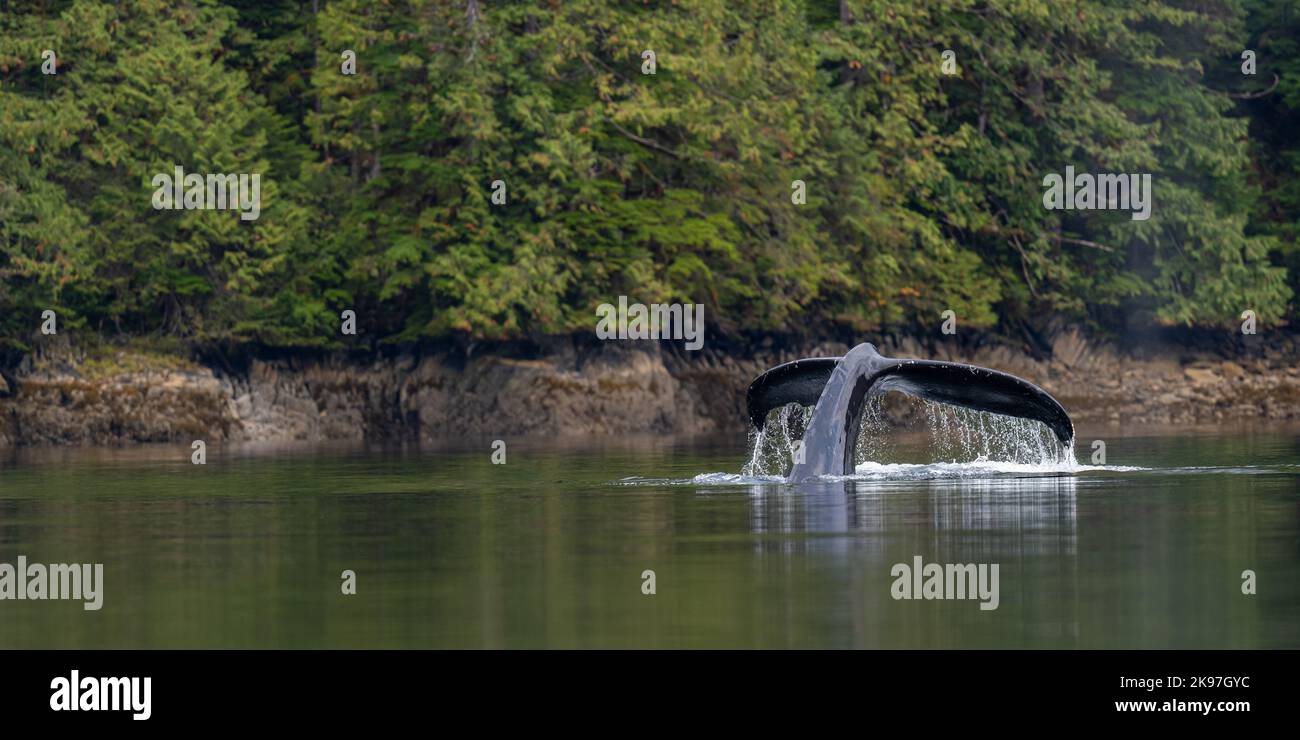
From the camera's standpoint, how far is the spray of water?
43906mm

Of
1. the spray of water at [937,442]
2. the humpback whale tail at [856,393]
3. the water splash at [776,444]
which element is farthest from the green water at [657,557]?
the spray of water at [937,442]

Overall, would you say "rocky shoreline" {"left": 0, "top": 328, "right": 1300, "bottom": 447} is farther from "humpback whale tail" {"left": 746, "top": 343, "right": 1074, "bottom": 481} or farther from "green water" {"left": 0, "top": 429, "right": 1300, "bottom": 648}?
"humpback whale tail" {"left": 746, "top": 343, "right": 1074, "bottom": 481}

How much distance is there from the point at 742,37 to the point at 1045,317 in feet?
43.3

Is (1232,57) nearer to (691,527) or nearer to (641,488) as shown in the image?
(641,488)

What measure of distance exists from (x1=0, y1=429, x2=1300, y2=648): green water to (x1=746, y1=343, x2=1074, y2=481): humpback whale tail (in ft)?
3.35

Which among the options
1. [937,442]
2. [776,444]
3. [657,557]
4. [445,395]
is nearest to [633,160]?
[445,395]

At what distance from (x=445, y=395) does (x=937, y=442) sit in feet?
58.7

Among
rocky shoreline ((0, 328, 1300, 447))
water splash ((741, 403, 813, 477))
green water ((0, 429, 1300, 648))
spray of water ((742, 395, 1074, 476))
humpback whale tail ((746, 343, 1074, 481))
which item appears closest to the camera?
green water ((0, 429, 1300, 648))

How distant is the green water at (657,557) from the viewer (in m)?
19.3

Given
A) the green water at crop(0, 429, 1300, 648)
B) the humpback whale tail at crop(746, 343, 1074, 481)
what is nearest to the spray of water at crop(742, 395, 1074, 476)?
the humpback whale tail at crop(746, 343, 1074, 481)

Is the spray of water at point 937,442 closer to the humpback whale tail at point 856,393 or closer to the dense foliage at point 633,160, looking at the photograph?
the humpback whale tail at point 856,393

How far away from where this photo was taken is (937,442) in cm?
5609

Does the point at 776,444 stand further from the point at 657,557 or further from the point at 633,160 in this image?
the point at 657,557

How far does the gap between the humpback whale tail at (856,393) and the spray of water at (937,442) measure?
2.46 ft
